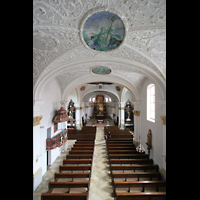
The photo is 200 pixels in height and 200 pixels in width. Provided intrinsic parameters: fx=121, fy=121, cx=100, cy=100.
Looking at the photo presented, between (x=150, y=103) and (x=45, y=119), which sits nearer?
(x=45, y=119)

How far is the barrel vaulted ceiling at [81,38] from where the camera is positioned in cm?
289

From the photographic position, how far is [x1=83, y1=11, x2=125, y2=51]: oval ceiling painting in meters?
3.20

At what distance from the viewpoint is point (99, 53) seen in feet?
17.0

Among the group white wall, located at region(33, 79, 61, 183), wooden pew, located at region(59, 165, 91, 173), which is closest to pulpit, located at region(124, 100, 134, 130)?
white wall, located at region(33, 79, 61, 183)

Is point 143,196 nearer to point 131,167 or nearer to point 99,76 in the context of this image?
point 131,167

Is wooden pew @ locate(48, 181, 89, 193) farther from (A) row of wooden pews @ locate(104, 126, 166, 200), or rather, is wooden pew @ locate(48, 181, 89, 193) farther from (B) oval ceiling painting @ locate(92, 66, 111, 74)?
(B) oval ceiling painting @ locate(92, 66, 111, 74)

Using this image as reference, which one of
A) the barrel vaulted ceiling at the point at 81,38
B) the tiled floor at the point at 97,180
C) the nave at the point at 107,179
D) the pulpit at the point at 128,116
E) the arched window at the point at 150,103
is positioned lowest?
the tiled floor at the point at 97,180

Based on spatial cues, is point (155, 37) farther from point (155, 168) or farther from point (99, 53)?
point (155, 168)

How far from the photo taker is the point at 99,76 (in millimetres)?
10016

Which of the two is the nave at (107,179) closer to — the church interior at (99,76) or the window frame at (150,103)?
the church interior at (99,76)

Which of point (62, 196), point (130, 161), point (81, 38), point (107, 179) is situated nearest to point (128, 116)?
point (130, 161)

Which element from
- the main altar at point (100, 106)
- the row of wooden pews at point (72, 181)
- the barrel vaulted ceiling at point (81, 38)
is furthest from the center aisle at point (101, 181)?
the main altar at point (100, 106)

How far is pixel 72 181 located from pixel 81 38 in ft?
21.5
